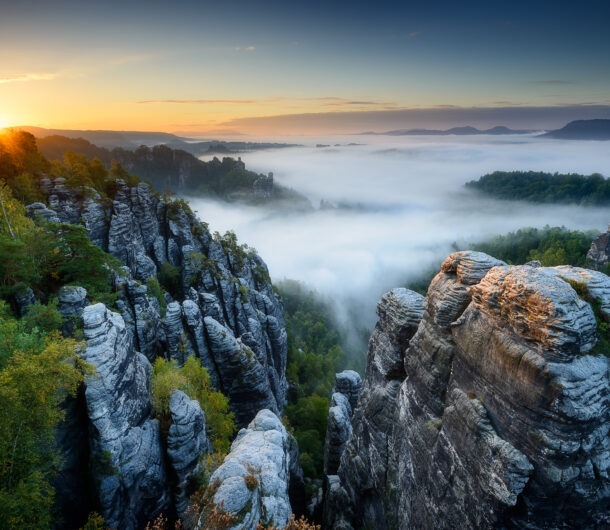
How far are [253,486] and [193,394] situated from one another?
1344 centimetres

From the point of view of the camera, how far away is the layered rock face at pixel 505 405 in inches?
479

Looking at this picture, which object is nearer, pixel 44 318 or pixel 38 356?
pixel 38 356

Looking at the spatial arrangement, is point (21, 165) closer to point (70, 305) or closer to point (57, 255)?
point (57, 255)

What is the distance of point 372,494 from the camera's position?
23.6m

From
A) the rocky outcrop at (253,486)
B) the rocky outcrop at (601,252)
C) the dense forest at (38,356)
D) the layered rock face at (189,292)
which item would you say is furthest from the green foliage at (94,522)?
the rocky outcrop at (601,252)

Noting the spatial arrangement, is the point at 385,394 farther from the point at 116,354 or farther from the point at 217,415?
the point at 116,354

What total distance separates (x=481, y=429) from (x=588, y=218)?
224 m

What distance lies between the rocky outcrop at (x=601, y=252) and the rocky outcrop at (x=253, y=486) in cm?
11462

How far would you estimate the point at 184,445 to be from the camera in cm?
2086

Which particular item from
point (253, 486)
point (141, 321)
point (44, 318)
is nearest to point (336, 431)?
point (253, 486)

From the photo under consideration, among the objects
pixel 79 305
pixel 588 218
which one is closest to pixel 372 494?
pixel 79 305

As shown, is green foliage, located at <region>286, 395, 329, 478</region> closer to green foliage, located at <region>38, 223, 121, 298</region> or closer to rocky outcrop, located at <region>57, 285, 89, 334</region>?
rocky outcrop, located at <region>57, 285, 89, 334</region>

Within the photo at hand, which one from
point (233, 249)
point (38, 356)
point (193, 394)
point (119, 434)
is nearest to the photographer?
point (38, 356)

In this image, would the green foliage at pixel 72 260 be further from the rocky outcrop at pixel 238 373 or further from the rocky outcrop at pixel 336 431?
the rocky outcrop at pixel 336 431
